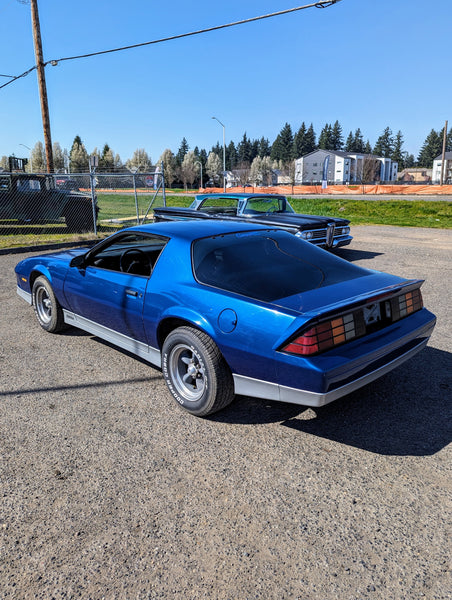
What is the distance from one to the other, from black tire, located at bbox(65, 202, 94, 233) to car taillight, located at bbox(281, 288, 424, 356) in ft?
44.4

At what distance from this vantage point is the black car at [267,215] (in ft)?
→ 29.2

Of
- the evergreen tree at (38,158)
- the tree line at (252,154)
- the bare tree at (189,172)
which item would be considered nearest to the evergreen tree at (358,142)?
the tree line at (252,154)

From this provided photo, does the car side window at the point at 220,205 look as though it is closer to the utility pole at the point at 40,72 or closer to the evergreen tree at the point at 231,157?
the utility pole at the point at 40,72

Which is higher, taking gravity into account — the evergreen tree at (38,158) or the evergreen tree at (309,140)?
the evergreen tree at (309,140)

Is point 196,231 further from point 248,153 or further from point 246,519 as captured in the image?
point 248,153

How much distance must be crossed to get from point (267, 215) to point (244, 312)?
7.12 meters

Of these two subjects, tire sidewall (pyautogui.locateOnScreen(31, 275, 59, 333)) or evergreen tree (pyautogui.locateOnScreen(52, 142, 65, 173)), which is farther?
evergreen tree (pyautogui.locateOnScreen(52, 142, 65, 173))

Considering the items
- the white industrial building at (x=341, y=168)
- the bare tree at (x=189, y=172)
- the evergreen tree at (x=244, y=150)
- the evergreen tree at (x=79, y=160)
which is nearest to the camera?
the evergreen tree at (x=79, y=160)

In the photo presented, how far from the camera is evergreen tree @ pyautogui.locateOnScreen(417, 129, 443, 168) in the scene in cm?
13062

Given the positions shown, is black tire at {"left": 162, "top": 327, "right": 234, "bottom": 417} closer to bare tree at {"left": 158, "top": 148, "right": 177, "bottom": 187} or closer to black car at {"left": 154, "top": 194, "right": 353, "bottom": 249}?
black car at {"left": 154, "top": 194, "right": 353, "bottom": 249}

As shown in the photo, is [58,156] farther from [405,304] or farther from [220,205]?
[405,304]

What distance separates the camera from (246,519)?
2.28m

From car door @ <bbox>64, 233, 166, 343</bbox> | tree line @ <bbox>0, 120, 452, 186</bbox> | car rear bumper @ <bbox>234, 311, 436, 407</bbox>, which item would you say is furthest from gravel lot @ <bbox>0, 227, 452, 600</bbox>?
tree line @ <bbox>0, 120, 452, 186</bbox>

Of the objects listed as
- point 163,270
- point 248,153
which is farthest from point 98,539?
point 248,153
